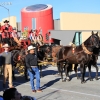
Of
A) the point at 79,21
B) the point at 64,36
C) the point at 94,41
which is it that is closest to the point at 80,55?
the point at 94,41

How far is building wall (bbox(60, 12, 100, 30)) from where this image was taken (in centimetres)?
5488

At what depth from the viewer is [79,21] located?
56094 mm

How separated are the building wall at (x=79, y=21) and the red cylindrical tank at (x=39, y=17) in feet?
11.7

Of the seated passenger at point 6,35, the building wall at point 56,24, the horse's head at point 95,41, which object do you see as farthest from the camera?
the building wall at point 56,24

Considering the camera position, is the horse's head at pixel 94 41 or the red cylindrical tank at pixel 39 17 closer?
the horse's head at pixel 94 41

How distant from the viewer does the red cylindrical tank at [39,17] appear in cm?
5122

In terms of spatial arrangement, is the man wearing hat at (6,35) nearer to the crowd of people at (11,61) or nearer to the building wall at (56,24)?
the crowd of people at (11,61)

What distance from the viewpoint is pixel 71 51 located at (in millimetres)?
12969

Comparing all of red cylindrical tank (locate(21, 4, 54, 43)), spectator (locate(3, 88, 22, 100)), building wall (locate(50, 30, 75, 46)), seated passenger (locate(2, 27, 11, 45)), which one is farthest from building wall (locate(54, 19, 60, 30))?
spectator (locate(3, 88, 22, 100))

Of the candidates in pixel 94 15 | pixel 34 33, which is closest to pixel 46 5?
pixel 94 15

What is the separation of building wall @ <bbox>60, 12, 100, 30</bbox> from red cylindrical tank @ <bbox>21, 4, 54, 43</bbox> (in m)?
3.56

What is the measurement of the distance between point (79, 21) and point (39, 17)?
9542 mm

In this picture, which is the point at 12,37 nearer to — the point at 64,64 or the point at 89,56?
the point at 64,64

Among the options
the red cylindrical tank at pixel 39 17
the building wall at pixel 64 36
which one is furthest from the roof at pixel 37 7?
the building wall at pixel 64 36
